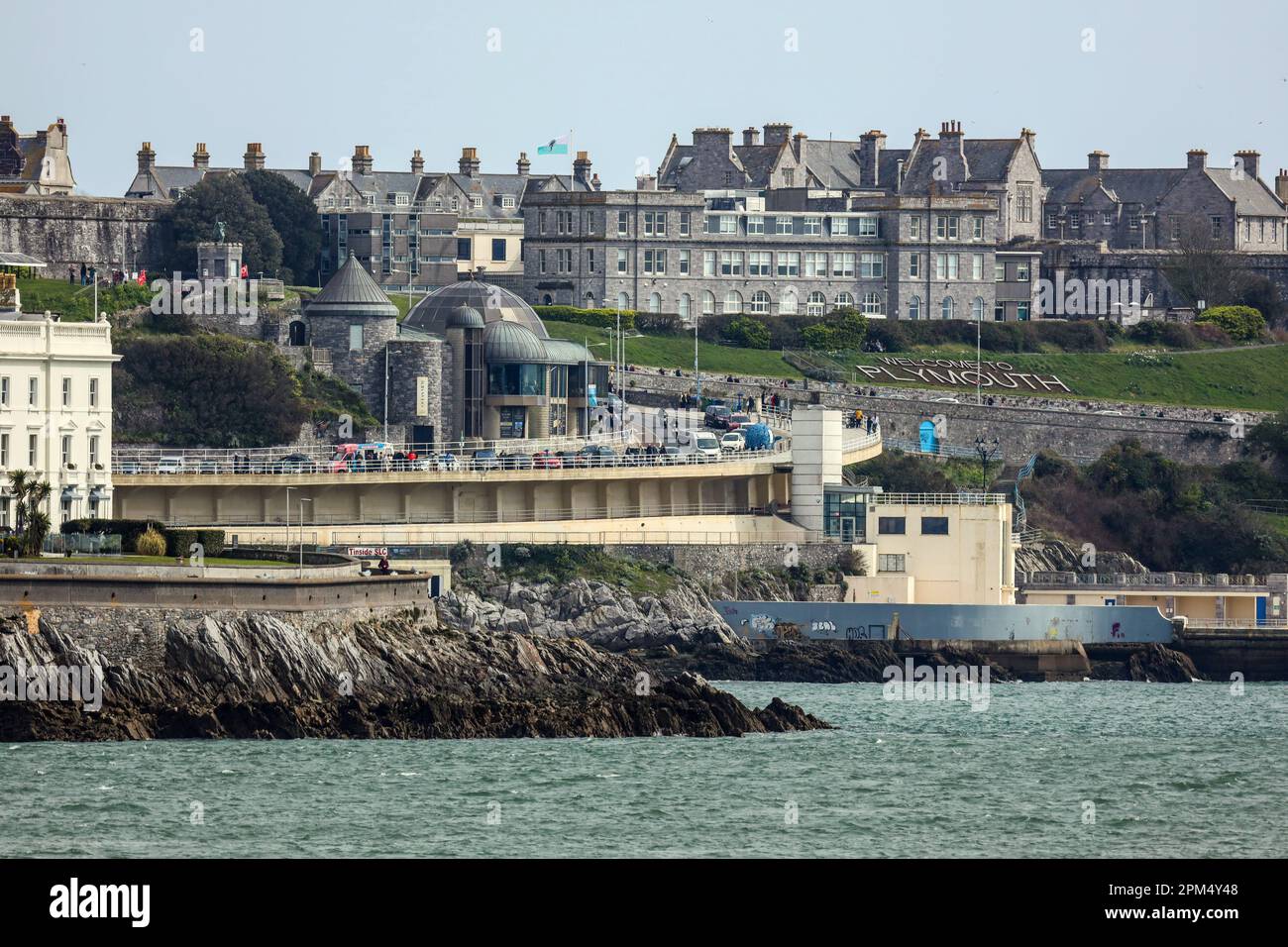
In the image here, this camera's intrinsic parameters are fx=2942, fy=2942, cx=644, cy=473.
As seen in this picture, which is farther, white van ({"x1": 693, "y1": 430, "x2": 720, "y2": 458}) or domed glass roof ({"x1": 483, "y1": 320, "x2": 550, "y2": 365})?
domed glass roof ({"x1": 483, "y1": 320, "x2": 550, "y2": 365})

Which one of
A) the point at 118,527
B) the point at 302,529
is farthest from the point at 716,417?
the point at 118,527

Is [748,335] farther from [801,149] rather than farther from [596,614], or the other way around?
[596,614]

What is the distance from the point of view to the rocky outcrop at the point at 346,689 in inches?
2562

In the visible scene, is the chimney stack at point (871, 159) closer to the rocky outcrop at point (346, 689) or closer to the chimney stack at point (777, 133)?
the chimney stack at point (777, 133)

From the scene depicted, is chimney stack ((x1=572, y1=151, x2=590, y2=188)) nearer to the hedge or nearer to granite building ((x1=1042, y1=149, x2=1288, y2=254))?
granite building ((x1=1042, y1=149, x2=1288, y2=254))

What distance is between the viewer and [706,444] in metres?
104

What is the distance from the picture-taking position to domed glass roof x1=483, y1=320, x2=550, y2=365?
112 meters

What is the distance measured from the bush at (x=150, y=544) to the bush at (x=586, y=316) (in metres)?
63.6

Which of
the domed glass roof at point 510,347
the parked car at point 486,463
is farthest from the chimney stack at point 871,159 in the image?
the parked car at point 486,463

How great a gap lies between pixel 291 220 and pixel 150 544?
203 feet

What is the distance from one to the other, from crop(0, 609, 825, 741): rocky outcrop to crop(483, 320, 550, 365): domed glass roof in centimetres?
3764

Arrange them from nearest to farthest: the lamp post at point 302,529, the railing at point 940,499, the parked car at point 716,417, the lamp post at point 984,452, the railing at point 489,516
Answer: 1. the lamp post at point 302,529
2. the railing at point 489,516
3. the railing at point 940,499
4. the parked car at point 716,417
5. the lamp post at point 984,452

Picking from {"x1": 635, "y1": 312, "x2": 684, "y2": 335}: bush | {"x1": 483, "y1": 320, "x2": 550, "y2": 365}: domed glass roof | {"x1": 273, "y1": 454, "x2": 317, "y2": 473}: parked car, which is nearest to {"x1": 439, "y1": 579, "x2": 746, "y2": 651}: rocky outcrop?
{"x1": 273, "y1": 454, "x2": 317, "y2": 473}: parked car
